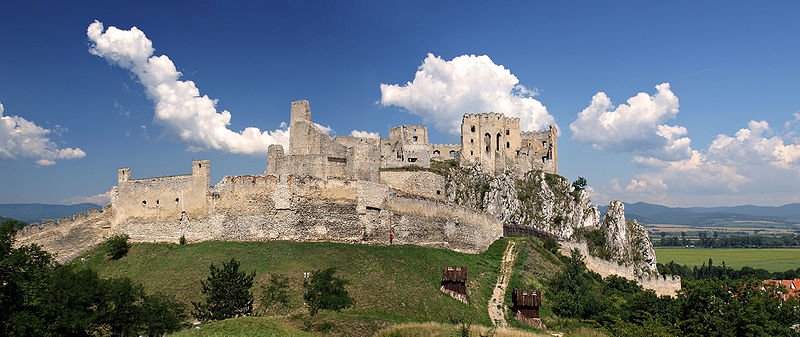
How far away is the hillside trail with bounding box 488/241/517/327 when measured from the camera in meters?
34.4

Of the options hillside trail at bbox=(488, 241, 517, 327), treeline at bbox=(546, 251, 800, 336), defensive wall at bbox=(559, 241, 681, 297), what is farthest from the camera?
defensive wall at bbox=(559, 241, 681, 297)

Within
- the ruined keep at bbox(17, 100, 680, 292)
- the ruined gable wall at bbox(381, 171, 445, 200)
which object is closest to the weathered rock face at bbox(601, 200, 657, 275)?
the ruined keep at bbox(17, 100, 680, 292)

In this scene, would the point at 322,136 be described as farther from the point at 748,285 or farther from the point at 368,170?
the point at 748,285

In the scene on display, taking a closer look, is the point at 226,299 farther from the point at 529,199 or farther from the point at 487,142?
the point at 487,142

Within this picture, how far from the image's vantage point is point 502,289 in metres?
39.8

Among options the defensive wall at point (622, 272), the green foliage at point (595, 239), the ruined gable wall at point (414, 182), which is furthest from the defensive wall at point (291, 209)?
the green foliage at point (595, 239)

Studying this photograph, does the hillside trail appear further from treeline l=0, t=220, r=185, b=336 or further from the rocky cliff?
the rocky cliff

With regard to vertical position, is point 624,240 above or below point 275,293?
above

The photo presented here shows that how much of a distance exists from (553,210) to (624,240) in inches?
365

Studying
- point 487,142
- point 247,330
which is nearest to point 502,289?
point 247,330

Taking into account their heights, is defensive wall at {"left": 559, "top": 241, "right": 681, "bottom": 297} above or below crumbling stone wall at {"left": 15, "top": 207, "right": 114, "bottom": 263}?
below

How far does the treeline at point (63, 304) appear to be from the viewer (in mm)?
23625

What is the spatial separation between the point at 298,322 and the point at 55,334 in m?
10.1

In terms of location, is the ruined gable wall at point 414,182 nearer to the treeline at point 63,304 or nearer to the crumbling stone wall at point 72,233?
the crumbling stone wall at point 72,233
